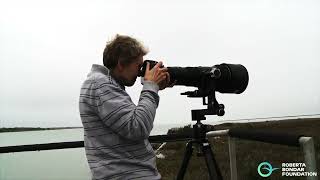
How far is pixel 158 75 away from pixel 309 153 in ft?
2.42

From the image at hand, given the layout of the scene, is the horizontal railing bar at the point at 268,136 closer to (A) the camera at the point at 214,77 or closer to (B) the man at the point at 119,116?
(A) the camera at the point at 214,77

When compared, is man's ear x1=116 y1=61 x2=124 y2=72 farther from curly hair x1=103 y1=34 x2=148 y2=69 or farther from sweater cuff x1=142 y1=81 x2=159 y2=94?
sweater cuff x1=142 y1=81 x2=159 y2=94

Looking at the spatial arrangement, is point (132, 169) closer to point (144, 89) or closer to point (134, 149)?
point (134, 149)

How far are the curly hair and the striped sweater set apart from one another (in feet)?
0.29

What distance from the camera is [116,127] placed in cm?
185

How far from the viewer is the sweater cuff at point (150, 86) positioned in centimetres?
196

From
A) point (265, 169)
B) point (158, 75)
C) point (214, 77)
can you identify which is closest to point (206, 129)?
point (214, 77)

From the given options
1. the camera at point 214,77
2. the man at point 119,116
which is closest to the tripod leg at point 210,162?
the camera at point 214,77

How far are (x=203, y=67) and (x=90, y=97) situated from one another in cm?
70

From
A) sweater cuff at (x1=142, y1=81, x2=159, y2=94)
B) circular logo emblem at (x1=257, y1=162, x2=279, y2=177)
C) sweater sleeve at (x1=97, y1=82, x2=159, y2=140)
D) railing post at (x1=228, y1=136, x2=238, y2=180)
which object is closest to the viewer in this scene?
sweater sleeve at (x1=97, y1=82, x2=159, y2=140)

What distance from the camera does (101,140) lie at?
1928 millimetres

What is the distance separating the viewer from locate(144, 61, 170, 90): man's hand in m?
2.00

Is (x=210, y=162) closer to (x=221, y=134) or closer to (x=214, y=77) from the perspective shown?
(x=214, y=77)

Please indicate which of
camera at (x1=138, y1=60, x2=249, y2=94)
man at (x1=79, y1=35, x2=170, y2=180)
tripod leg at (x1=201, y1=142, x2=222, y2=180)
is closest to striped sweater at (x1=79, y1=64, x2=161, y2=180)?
man at (x1=79, y1=35, x2=170, y2=180)
